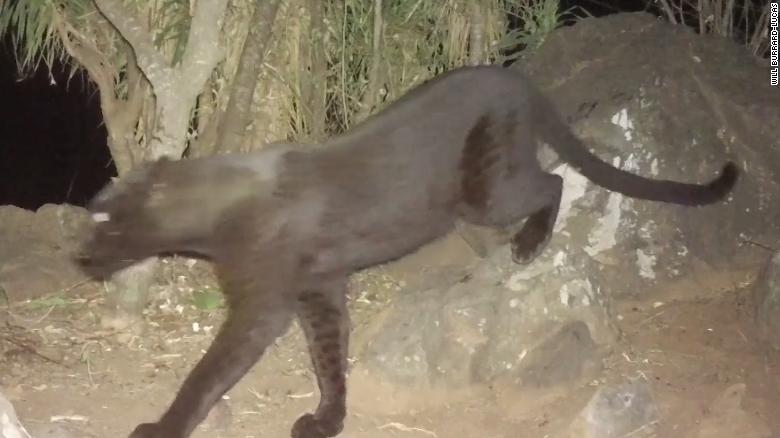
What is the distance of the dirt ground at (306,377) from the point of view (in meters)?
3.10

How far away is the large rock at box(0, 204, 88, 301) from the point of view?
414 cm

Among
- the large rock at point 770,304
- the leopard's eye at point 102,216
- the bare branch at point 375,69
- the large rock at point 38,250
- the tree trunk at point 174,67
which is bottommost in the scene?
the large rock at point 770,304

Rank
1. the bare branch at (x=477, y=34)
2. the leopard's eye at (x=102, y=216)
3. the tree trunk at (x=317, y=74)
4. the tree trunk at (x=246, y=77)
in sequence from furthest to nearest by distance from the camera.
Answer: the bare branch at (x=477, y=34) < the tree trunk at (x=317, y=74) < the tree trunk at (x=246, y=77) < the leopard's eye at (x=102, y=216)

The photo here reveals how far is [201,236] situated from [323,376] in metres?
0.69

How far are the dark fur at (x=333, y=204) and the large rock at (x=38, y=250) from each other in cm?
109

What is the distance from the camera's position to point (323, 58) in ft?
15.1

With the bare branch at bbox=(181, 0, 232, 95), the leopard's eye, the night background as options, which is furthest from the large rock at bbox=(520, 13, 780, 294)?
the night background

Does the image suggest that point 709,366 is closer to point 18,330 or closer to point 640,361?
Result: point 640,361

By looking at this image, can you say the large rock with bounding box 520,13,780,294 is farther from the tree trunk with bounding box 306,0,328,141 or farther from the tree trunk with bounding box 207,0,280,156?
the tree trunk with bounding box 207,0,280,156

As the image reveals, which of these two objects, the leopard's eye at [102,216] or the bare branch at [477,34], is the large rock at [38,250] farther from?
the bare branch at [477,34]

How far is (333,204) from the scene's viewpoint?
10.2ft

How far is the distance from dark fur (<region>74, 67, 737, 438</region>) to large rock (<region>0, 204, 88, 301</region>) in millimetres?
1093

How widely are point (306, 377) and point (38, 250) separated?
1.65 m

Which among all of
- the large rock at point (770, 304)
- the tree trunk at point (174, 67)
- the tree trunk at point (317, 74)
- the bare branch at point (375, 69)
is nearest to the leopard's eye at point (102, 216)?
the tree trunk at point (174, 67)
